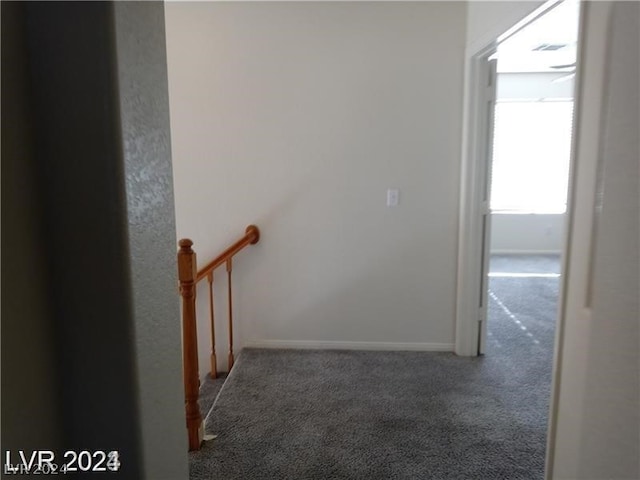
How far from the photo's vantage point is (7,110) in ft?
2.57

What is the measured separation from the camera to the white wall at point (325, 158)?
306 centimetres

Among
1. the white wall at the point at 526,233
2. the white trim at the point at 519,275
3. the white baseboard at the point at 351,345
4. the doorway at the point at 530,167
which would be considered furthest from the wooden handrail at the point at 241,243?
the white wall at the point at 526,233

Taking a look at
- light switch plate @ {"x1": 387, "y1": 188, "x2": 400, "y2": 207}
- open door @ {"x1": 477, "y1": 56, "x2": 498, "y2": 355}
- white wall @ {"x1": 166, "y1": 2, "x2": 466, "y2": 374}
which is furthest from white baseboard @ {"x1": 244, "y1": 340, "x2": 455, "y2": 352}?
light switch plate @ {"x1": 387, "y1": 188, "x2": 400, "y2": 207}

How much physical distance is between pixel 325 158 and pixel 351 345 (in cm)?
136

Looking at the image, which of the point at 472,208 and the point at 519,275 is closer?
the point at 472,208

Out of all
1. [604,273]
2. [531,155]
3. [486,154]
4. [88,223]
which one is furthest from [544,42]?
[88,223]

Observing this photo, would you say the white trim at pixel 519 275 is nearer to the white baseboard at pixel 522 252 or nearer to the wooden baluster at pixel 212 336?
the white baseboard at pixel 522 252

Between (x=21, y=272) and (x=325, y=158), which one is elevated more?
(x=325, y=158)

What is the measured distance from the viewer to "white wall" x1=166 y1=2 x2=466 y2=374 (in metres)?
3.06

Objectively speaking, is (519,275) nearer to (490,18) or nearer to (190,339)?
(490,18)

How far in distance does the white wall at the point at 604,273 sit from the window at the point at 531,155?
5354 mm

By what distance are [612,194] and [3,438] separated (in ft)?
4.62

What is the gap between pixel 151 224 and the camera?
0.97m

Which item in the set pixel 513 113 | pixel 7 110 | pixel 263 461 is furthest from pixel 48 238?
pixel 513 113
